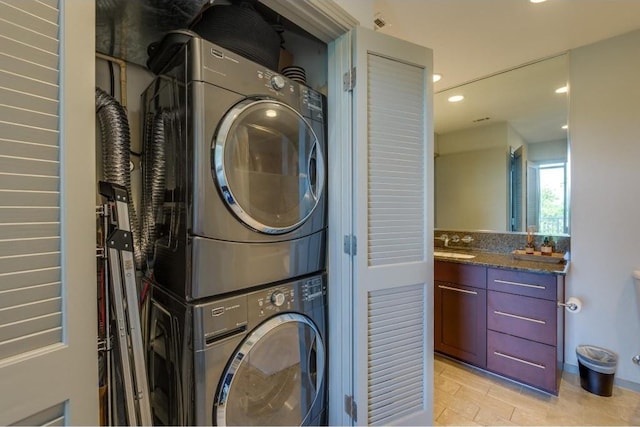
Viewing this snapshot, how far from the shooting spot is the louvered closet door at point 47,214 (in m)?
0.59

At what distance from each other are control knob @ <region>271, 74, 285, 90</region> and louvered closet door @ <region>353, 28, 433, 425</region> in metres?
0.36

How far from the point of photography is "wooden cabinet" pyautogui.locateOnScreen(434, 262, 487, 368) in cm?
213

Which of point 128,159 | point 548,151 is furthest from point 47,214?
point 548,151

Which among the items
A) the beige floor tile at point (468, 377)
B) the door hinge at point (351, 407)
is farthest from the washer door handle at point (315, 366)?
the beige floor tile at point (468, 377)

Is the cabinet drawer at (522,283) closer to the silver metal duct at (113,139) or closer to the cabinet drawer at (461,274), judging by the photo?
the cabinet drawer at (461,274)

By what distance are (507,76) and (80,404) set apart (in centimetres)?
333

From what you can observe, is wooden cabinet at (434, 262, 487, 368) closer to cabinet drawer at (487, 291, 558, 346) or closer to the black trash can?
cabinet drawer at (487, 291, 558, 346)

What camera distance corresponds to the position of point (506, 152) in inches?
104

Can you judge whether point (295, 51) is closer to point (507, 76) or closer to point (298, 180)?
point (298, 180)

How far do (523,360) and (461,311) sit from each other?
0.47m

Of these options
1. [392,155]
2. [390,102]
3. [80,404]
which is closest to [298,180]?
[392,155]

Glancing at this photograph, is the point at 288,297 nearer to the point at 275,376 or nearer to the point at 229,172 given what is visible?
the point at 275,376

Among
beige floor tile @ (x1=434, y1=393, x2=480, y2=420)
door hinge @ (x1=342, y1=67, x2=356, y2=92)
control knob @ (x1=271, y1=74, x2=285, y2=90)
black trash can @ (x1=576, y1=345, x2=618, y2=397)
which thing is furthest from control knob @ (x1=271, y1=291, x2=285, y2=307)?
black trash can @ (x1=576, y1=345, x2=618, y2=397)

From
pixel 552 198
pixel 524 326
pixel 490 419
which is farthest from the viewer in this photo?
pixel 552 198
